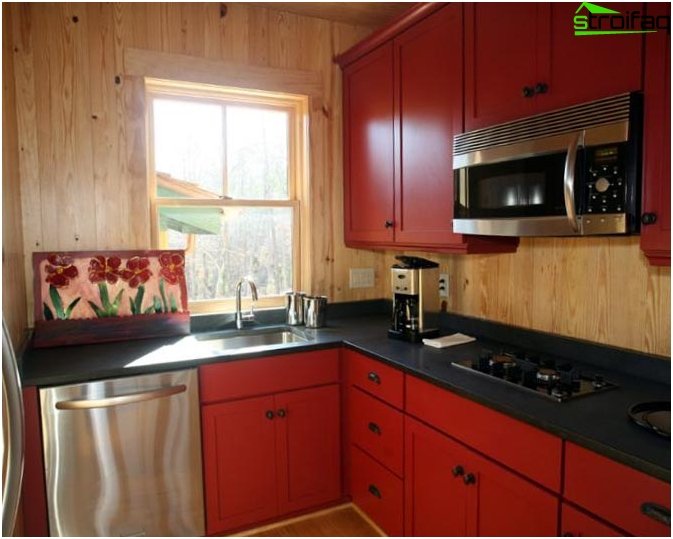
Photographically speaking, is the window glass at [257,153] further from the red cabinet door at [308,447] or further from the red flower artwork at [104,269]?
the red cabinet door at [308,447]

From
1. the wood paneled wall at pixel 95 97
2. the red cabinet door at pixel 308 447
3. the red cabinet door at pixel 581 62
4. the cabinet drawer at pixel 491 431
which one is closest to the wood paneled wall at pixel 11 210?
A: the wood paneled wall at pixel 95 97

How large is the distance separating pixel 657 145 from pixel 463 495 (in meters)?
1.19

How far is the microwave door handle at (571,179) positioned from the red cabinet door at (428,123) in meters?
0.57

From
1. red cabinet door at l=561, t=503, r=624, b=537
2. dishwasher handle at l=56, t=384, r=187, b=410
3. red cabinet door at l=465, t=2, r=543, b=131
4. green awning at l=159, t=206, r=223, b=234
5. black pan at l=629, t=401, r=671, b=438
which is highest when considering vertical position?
red cabinet door at l=465, t=2, r=543, b=131

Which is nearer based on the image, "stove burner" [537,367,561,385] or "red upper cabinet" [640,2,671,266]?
"red upper cabinet" [640,2,671,266]

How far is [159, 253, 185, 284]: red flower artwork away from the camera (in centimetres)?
250

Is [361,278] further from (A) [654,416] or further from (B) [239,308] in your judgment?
(A) [654,416]

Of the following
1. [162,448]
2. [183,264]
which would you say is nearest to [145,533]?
[162,448]

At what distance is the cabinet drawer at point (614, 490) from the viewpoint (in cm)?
114

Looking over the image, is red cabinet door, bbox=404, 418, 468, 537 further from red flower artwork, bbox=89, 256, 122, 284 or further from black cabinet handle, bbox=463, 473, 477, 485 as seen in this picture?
red flower artwork, bbox=89, 256, 122, 284

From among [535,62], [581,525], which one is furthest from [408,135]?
[581,525]

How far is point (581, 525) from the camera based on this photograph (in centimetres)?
130

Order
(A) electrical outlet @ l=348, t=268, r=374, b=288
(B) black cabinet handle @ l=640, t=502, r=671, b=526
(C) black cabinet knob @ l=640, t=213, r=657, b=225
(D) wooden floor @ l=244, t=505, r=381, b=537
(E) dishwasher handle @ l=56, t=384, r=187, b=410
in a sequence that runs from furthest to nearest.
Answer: (A) electrical outlet @ l=348, t=268, r=374, b=288
(D) wooden floor @ l=244, t=505, r=381, b=537
(E) dishwasher handle @ l=56, t=384, r=187, b=410
(C) black cabinet knob @ l=640, t=213, r=657, b=225
(B) black cabinet handle @ l=640, t=502, r=671, b=526

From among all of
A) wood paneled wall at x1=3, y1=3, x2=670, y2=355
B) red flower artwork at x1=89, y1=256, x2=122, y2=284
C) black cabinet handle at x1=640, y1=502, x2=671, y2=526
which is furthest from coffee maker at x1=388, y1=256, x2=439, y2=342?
red flower artwork at x1=89, y1=256, x2=122, y2=284
